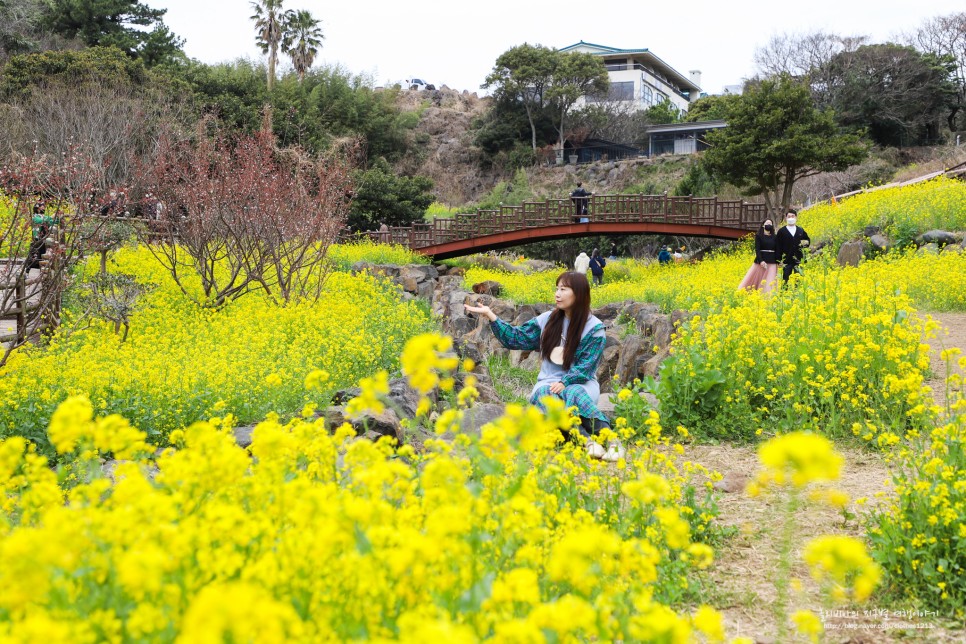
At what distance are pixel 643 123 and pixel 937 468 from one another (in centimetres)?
4802

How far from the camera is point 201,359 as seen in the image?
8.13m

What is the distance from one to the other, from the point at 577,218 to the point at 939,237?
1137cm

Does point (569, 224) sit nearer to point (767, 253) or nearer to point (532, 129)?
point (767, 253)

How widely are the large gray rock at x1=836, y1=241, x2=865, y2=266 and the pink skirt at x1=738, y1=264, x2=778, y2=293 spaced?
12.9 ft

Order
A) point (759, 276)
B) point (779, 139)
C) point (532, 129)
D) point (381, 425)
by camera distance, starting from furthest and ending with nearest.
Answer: point (532, 129) < point (779, 139) < point (759, 276) < point (381, 425)

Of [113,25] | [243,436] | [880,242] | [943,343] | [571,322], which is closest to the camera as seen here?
[571,322]

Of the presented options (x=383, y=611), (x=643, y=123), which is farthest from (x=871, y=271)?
(x=643, y=123)

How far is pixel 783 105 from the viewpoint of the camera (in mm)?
23562

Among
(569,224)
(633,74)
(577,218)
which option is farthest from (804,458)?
(633,74)

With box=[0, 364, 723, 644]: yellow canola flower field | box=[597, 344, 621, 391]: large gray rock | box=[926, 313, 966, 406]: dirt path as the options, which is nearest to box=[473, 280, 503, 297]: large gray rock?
box=[597, 344, 621, 391]: large gray rock

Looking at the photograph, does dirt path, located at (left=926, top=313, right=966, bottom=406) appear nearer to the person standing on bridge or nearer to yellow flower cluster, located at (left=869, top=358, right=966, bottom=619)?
yellow flower cluster, located at (left=869, top=358, right=966, bottom=619)

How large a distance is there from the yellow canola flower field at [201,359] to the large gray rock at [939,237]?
9653mm

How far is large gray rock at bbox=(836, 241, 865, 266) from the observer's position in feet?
47.4

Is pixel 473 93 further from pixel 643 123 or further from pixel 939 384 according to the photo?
pixel 939 384
